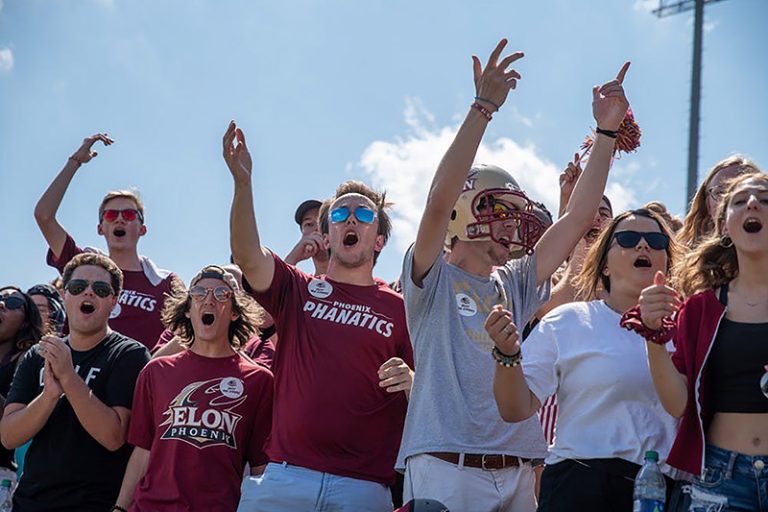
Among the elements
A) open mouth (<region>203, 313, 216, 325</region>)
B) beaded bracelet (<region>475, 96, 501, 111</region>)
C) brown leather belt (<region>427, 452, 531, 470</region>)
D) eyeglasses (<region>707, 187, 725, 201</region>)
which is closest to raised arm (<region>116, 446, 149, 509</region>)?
open mouth (<region>203, 313, 216, 325</region>)

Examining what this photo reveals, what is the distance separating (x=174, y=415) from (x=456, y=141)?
250cm

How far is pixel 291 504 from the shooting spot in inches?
188

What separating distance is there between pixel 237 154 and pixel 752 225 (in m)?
2.42

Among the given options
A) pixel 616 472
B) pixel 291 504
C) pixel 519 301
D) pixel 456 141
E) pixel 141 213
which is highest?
pixel 141 213

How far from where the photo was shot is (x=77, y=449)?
586 centimetres

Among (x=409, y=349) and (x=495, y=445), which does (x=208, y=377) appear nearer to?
(x=409, y=349)

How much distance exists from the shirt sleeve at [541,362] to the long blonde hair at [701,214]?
1.49m

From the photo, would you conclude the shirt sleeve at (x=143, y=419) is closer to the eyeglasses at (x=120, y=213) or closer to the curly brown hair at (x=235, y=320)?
the curly brown hair at (x=235, y=320)

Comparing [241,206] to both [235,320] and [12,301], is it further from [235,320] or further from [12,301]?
[12,301]

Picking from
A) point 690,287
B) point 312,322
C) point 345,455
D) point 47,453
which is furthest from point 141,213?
point 690,287

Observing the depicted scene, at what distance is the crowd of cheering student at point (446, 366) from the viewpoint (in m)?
3.78

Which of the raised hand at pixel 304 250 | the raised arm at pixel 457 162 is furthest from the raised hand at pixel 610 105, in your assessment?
the raised hand at pixel 304 250

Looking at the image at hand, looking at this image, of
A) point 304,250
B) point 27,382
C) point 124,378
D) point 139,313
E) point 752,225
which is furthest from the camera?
point 139,313

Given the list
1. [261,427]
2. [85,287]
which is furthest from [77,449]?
Result: [261,427]
